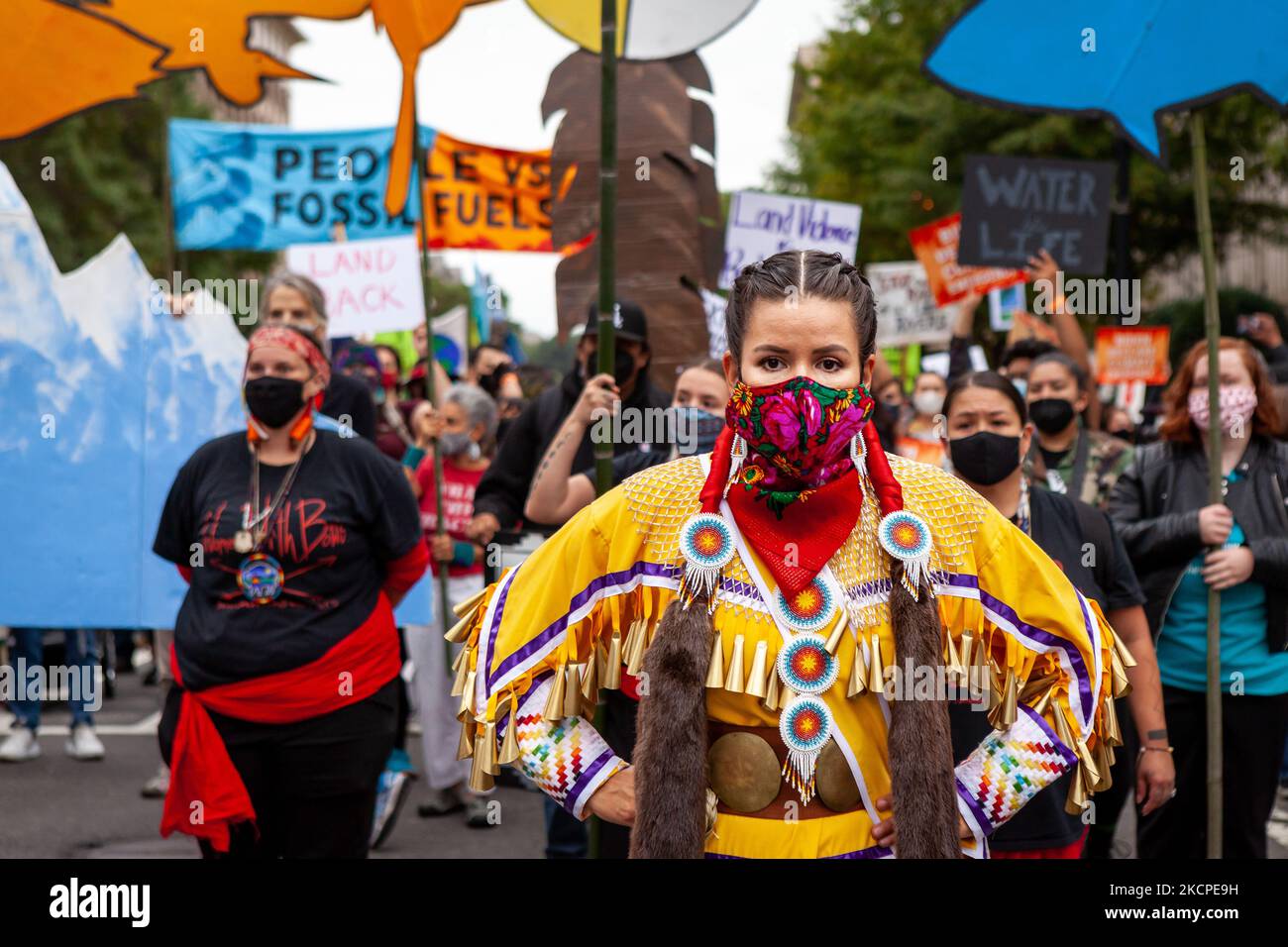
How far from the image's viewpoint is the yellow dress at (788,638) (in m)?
2.56

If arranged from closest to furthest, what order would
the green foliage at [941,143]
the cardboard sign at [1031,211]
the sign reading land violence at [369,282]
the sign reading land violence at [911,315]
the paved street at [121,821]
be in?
the paved street at [121,821], the cardboard sign at [1031,211], the sign reading land violence at [369,282], the sign reading land violence at [911,315], the green foliage at [941,143]

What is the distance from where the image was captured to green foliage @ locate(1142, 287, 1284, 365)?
15436 mm

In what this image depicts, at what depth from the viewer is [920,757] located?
2.45m

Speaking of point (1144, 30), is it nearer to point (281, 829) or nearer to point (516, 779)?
point (281, 829)

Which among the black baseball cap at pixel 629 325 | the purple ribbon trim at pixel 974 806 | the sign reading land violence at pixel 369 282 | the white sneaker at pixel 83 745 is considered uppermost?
the sign reading land violence at pixel 369 282

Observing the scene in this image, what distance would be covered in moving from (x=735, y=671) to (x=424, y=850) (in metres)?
4.61

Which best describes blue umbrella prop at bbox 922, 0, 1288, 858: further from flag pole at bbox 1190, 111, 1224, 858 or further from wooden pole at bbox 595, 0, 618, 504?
wooden pole at bbox 595, 0, 618, 504

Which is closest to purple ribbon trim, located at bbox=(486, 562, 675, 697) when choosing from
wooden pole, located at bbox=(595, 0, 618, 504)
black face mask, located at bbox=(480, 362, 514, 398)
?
wooden pole, located at bbox=(595, 0, 618, 504)

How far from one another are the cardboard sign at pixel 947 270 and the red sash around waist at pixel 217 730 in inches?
323

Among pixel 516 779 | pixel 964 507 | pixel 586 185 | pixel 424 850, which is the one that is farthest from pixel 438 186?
pixel 964 507

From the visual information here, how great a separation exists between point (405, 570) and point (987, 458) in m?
1.82

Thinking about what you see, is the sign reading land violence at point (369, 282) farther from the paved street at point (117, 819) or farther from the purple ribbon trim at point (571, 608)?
the purple ribbon trim at point (571, 608)

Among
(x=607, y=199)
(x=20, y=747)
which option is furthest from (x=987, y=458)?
(x=20, y=747)

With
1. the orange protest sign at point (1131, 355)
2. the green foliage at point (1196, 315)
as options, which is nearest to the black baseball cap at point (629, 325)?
the orange protest sign at point (1131, 355)
